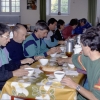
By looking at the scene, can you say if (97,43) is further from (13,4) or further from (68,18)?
(13,4)

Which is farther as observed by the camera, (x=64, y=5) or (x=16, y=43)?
(x=64, y=5)

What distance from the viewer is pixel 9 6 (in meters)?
8.92

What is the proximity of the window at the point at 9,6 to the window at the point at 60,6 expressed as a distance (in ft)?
4.54

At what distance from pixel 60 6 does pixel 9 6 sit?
80.8 inches

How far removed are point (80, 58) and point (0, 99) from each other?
0.79 m

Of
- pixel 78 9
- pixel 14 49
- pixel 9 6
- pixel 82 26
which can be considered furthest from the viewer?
pixel 9 6

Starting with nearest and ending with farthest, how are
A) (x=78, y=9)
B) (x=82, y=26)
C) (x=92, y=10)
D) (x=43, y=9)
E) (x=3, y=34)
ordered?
(x=3, y=34) < (x=82, y=26) < (x=92, y=10) < (x=78, y=9) < (x=43, y=9)

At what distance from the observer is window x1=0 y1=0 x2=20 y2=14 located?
889 cm

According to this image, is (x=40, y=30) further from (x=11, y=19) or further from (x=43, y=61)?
(x=11, y=19)

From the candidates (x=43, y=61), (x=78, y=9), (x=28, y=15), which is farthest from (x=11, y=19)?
(x=43, y=61)

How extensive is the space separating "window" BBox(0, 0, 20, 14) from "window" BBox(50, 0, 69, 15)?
1.39m

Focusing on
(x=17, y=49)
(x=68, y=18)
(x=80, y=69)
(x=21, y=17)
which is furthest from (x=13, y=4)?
(x=80, y=69)

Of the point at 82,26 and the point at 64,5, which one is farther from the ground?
the point at 64,5

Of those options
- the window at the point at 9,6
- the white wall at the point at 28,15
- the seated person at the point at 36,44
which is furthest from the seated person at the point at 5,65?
the window at the point at 9,6
